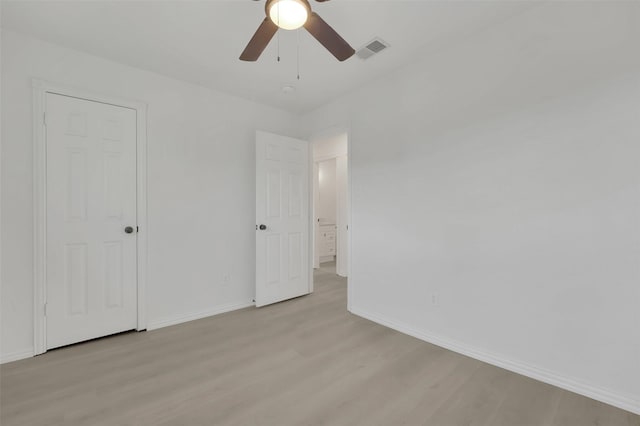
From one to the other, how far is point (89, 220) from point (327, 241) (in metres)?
4.39

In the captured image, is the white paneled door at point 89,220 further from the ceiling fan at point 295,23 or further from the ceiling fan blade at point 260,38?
the ceiling fan at point 295,23

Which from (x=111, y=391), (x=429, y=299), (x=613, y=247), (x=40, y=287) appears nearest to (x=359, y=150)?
(x=429, y=299)

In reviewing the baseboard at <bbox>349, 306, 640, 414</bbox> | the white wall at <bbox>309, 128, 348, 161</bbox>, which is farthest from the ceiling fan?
the white wall at <bbox>309, 128, 348, 161</bbox>

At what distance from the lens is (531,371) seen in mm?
1978

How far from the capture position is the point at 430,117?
2574 mm

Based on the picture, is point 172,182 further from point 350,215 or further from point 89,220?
point 350,215

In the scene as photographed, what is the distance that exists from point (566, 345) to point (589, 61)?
188cm

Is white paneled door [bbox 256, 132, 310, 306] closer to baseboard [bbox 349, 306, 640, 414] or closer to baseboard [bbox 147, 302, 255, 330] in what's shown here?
baseboard [bbox 147, 302, 255, 330]

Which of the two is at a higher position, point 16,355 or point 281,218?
point 281,218

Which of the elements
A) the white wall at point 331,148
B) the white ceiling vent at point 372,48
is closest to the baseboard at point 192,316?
the white wall at point 331,148

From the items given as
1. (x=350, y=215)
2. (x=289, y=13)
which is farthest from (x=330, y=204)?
(x=289, y=13)

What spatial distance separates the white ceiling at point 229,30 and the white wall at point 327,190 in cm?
371

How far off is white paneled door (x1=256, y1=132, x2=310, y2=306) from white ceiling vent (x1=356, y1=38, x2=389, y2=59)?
1513 mm

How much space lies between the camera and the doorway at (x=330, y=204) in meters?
4.95
